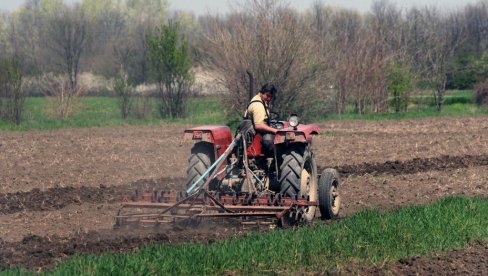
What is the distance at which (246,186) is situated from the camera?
11.6m

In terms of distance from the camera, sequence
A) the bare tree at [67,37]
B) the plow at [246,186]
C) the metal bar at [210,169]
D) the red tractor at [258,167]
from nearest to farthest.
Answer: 1. the plow at [246,186]
2. the metal bar at [210,169]
3. the red tractor at [258,167]
4. the bare tree at [67,37]

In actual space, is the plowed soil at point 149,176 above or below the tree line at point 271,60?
below

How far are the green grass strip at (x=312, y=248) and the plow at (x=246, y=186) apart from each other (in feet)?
2.55

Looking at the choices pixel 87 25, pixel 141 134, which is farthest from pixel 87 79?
pixel 141 134

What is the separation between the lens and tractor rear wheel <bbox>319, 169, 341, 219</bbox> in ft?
39.2

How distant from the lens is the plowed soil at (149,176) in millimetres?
9273

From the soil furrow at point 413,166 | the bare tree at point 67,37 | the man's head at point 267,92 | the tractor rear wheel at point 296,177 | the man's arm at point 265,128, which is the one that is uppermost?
the bare tree at point 67,37

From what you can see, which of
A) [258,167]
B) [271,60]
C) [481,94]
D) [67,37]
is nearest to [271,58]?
[271,60]

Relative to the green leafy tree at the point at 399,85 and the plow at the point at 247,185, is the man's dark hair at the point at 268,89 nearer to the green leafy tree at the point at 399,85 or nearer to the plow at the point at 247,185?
the plow at the point at 247,185

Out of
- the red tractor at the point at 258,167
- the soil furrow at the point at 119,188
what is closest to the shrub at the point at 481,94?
the soil furrow at the point at 119,188

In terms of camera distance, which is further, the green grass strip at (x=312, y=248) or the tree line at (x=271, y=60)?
the tree line at (x=271, y=60)

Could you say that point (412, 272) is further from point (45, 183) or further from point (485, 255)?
point (45, 183)

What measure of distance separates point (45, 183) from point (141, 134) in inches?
473

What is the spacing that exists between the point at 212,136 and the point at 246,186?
829 mm
